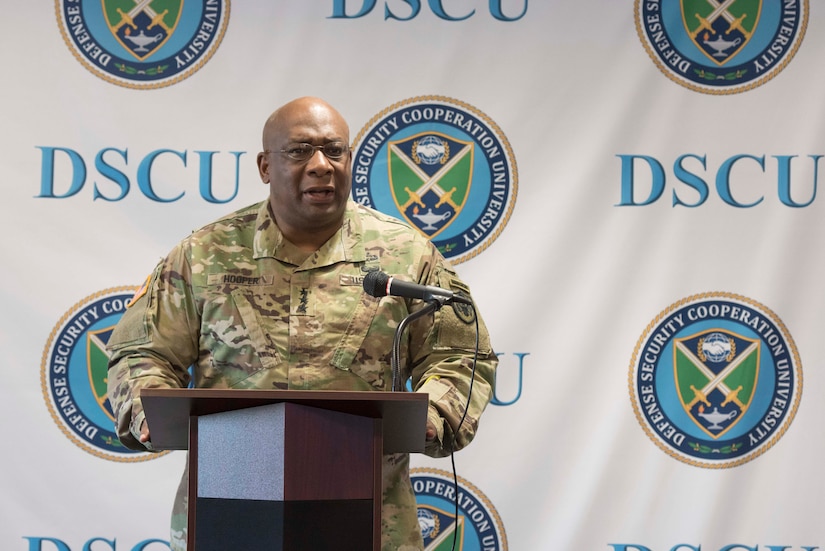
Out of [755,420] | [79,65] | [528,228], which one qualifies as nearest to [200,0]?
[79,65]

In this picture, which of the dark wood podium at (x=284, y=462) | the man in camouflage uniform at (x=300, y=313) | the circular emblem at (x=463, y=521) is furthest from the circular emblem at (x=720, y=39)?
the dark wood podium at (x=284, y=462)

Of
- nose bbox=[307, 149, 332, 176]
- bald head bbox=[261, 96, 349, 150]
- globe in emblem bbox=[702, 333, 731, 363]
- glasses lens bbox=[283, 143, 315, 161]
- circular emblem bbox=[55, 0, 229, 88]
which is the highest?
circular emblem bbox=[55, 0, 229, 88]

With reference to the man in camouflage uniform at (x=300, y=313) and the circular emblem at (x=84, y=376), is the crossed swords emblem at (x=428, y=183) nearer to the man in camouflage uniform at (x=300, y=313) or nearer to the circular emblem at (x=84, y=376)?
the man in camouflage uniform at (x=300, y=313)

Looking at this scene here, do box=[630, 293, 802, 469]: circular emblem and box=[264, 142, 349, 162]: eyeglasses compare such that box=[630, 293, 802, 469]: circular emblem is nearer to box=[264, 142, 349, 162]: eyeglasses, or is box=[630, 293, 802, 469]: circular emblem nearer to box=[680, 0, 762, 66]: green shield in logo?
box=[680, 0, 762, 66]: green shield in logo

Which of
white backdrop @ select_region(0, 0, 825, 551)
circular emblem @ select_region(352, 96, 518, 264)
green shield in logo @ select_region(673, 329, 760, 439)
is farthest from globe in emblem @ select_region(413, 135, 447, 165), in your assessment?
green shield in logo @ select_region(673, 329, 760, 439)

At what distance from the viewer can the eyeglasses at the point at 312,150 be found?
7.42 feet

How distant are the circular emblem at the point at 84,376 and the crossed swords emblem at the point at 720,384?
1.60 meters

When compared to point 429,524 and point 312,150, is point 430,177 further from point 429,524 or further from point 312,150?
point 429,524

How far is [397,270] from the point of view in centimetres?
232

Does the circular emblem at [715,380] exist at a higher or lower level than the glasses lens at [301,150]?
lower

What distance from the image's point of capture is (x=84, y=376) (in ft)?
9.84

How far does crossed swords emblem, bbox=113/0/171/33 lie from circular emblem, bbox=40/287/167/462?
2.69 ft

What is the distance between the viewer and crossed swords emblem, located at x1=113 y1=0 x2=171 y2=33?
10.1 feet

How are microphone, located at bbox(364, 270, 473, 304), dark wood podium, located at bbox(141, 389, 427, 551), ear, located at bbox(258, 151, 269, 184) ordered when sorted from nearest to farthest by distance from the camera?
dark wood podium, located at bbox(141, 389, 427, 551) → microphone, located at bbox(364, 270, 473, 304) → ear, located at bbox(258, 151, 269, 184)
